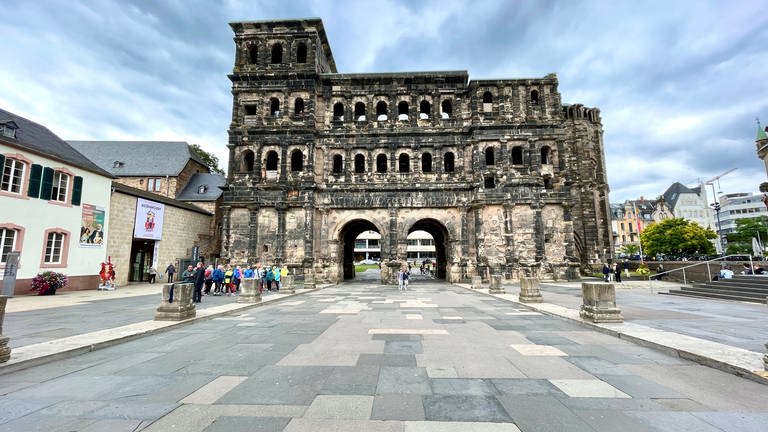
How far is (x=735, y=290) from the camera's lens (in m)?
14.5

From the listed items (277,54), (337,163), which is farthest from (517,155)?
(277,54)

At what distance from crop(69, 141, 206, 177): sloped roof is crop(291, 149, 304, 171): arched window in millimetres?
16597

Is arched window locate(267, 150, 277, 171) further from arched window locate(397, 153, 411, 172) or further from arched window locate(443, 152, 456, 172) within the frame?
arched window locate(443, 152, 456, 172)

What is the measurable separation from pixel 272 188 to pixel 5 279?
1528 cm

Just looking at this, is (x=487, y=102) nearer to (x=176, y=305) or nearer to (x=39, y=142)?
(x=176, y=305)

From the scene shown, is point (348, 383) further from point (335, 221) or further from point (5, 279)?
point (335, 221)

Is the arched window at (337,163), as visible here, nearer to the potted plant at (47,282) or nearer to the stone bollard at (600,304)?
the potted plant at (47,282)

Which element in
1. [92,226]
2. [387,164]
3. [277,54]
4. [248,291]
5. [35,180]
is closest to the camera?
[248,291]

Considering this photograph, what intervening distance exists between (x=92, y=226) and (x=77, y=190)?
231cm

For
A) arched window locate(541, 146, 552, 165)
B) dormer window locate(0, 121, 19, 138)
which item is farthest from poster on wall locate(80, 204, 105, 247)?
arched window locate(541, 146, 552, 165)

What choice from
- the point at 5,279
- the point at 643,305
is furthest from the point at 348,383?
the point at 5,279

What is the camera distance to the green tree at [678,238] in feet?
149

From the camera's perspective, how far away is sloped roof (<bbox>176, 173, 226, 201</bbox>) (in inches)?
1353

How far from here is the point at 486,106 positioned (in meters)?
28.2
